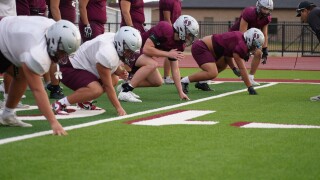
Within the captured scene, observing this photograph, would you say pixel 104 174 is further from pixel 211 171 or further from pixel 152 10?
pixel 152 10

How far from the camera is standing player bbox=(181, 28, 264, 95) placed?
11922 millimetres

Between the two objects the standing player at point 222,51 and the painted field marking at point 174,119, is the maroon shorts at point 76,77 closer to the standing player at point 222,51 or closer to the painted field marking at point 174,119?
the painted field marking at point 174,119

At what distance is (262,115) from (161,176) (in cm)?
403

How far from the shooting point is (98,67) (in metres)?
8.51

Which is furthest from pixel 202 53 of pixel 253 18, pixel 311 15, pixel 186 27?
pixel 311 15

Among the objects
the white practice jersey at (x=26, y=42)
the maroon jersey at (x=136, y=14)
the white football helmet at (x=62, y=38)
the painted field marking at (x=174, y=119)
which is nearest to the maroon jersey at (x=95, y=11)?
the maroon jersey at (x=136, y=14)

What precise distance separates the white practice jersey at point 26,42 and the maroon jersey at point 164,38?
3.64m

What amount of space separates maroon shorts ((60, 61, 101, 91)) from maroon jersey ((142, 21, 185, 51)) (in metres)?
2.10

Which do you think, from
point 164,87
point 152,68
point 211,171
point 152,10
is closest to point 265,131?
point 211,171

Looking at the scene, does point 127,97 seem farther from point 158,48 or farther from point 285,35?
point 285,35

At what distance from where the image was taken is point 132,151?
6082 millimetres

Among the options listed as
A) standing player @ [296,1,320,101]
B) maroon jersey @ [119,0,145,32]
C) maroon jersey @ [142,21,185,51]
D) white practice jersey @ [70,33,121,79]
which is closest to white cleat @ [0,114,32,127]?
white practice jersey @ [70,33,121,79]

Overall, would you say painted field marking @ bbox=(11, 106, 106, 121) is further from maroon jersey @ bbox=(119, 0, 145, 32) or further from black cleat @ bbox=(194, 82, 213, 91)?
black cleat @ bbox=(194, 82, 213, 91)

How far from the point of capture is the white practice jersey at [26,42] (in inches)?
266
